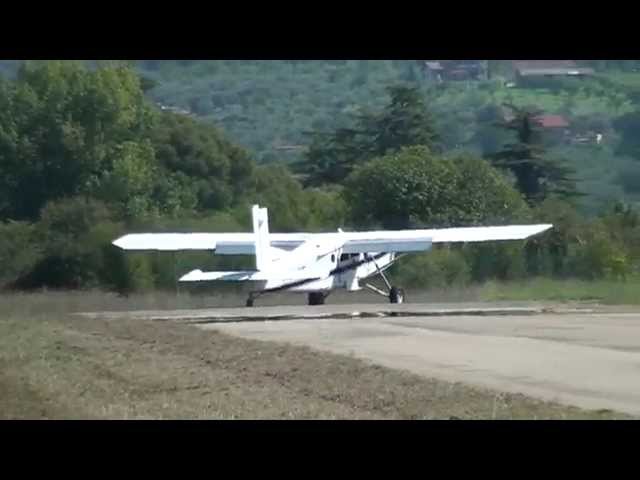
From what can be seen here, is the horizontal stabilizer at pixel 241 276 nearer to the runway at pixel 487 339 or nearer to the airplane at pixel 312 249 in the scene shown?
the airplane at pixel 312 249

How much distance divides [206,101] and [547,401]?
17687 centimetres

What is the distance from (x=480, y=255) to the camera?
52750 mm

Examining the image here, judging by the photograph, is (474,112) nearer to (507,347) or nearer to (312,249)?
(312,249)

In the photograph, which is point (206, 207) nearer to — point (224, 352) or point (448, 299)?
point (448, 299)

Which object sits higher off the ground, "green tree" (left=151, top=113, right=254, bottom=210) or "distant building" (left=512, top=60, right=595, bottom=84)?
"distant building" (left=512, top=60, right=595, bottom=84)

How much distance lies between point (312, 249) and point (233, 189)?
141ft

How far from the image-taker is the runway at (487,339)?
18.9 meters

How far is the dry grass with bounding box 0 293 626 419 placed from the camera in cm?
1526

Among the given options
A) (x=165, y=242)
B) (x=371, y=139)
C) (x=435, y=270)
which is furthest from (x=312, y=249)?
(x=371, y=139)

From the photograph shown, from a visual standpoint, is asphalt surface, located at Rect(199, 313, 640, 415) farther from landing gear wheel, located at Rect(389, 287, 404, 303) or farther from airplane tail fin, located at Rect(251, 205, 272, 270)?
landing gear wheel, located at Rect(389, 287, 404, 303)

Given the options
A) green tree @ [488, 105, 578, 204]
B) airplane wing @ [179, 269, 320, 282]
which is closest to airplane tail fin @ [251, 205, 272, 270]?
airplane wing @ [179, 269, 320, 282]

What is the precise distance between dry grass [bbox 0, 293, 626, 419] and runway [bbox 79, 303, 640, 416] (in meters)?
0.88
